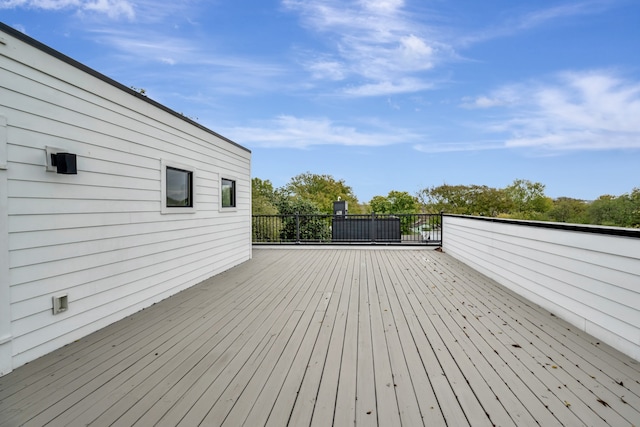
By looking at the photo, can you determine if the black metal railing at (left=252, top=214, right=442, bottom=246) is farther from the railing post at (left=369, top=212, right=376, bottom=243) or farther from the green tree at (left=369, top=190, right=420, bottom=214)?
the green tree at (left=369, top=190, right=420, bottom=214)

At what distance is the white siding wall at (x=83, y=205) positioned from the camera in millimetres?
2227

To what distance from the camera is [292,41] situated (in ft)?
36.3

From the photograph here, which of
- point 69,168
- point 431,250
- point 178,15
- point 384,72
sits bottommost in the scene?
point 431,250

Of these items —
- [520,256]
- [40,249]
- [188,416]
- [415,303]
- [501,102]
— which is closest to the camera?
[188,416]

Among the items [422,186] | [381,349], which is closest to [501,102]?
[422,186]

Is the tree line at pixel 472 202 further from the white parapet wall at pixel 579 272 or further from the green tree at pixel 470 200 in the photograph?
the white parapet wall at pixel 579 272

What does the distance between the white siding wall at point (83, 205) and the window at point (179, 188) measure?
0.17 meters

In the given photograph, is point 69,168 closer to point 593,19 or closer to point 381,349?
point 381,349

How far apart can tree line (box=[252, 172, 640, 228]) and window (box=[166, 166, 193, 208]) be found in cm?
604

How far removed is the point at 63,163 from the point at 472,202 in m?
23.0

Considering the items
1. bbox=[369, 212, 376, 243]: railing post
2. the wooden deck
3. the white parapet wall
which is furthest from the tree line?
the wooden deck

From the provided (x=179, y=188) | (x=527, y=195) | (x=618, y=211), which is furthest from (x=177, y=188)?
(x=527, y=195)

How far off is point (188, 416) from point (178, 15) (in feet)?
28.9

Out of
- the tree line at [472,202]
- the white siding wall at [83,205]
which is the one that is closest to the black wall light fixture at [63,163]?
the white siding wall at [83,205]
